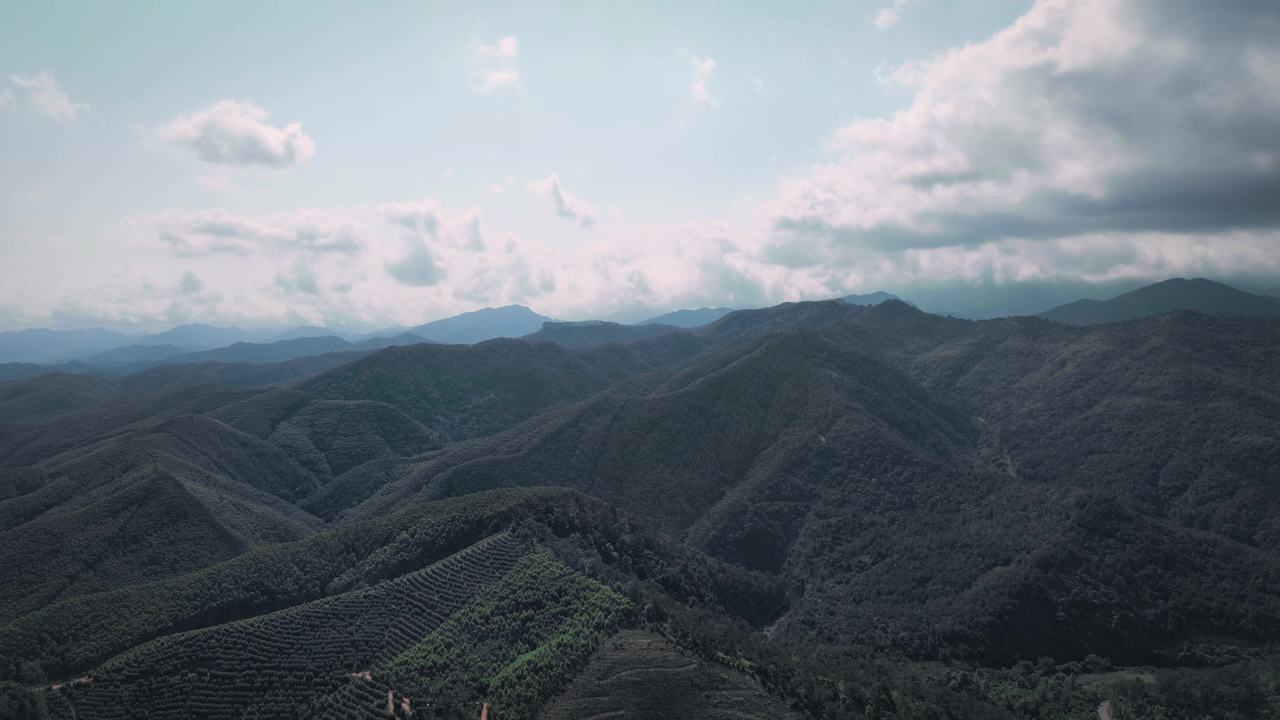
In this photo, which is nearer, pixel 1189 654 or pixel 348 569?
pixel 1189 654

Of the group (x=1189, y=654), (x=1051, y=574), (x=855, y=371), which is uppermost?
(x=855, y=371)

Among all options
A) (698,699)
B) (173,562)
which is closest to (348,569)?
(173,562)

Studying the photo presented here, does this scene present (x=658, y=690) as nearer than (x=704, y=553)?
Yes

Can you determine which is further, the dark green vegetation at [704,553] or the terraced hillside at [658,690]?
the dark green vegetation at [704,553]

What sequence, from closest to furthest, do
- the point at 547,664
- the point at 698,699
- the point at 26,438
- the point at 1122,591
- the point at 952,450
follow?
the point at 698,699 < the point at 547,664 < the point at 1122,591 < the point at 952,450 < the point at 26,438

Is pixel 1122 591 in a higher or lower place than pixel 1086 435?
lower

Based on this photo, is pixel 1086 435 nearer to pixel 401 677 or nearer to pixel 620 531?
pixel 620 531

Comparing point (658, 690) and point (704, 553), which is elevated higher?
point (658, 690)

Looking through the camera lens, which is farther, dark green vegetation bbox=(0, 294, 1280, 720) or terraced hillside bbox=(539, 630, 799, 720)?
dark green vegetation bbox=(0, 294, 1280, 720)
